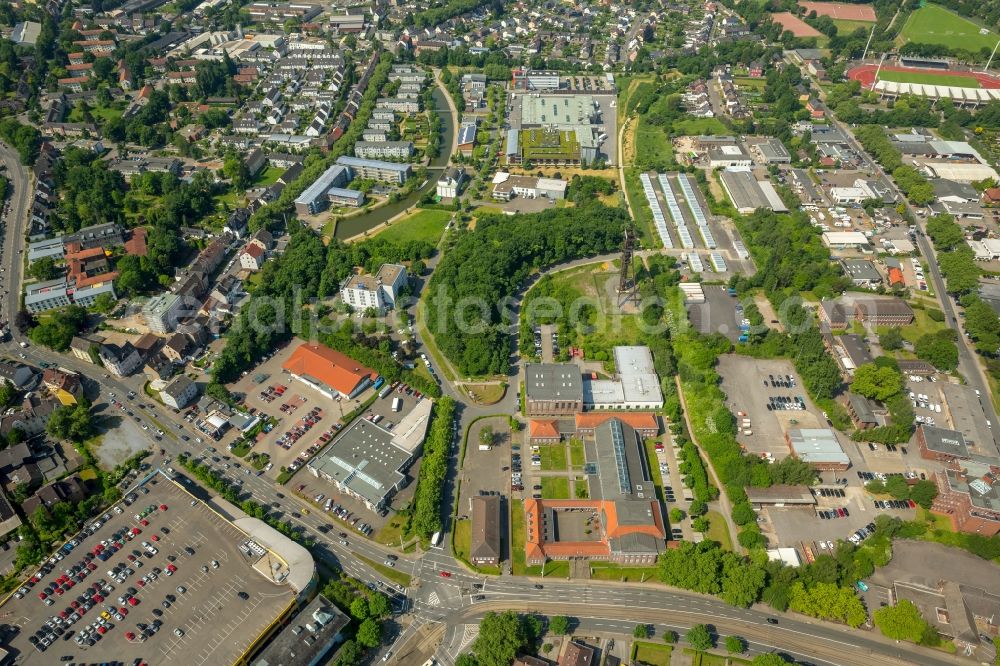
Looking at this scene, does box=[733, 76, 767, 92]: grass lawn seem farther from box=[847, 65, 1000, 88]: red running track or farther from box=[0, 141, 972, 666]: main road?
box=[0, 141, 972, 666]: main road

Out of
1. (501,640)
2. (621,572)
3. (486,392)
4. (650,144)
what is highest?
(650,144)

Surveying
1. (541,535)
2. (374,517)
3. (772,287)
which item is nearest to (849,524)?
(541,535)

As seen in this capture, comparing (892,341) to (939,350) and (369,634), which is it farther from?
(369,634)

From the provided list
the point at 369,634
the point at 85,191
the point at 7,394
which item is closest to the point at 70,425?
the point at 7,394

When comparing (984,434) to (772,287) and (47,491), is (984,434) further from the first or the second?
(47,491)

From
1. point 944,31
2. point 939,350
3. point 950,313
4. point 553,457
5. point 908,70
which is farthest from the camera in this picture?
point 944,31

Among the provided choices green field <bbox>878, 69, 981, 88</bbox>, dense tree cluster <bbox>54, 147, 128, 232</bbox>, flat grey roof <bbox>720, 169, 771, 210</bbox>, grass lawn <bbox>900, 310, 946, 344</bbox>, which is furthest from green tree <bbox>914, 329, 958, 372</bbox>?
dense tree cluster <bbox>54, 147, 128, 232</bbox>
